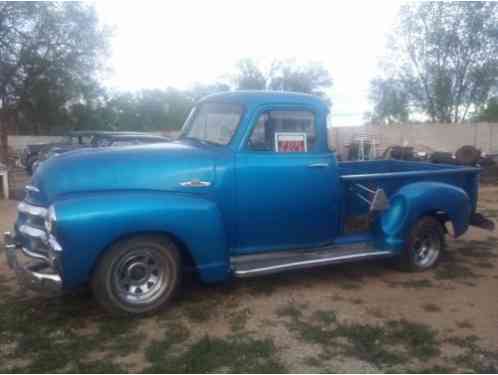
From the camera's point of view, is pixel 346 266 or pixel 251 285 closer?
pixel 251 285

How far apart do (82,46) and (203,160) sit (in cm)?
1472

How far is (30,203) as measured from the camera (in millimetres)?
4594

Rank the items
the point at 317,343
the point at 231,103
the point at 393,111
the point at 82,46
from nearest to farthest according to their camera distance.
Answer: the point at 317,343 → the point at 231,103 → the point at 82,46 → the point at 393,111

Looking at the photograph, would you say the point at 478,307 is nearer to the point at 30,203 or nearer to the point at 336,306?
the point at 336,306

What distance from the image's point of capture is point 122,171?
4.45 m

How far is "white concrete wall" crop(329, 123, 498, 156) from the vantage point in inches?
817

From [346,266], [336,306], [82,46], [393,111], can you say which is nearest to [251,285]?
[336,306]

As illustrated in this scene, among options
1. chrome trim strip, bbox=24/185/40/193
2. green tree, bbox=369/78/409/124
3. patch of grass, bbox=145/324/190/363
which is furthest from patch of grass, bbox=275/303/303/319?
green tree, bbox=369/78/409/124

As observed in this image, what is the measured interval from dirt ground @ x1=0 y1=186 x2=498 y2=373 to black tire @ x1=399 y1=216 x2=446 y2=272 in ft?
0.56

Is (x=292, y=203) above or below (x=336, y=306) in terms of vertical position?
above

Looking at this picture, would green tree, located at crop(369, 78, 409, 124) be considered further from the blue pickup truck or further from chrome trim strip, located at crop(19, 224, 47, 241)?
chrome trim strip, located at crop(19, 224, 47, 241)

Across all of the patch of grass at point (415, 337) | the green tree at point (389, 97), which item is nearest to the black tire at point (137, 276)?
the patch of grass at point (415, 337)

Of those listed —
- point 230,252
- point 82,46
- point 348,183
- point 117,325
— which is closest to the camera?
point 117,325

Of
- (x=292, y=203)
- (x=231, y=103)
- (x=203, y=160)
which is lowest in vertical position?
(x=292, y=203)
